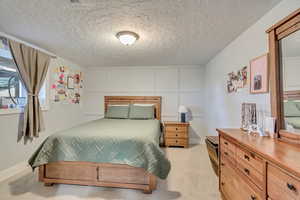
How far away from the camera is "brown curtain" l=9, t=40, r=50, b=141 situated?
7.83ft

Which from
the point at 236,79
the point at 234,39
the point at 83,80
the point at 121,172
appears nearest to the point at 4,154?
the point at 121,172

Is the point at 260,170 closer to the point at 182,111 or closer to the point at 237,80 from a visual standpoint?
the point at 237,80

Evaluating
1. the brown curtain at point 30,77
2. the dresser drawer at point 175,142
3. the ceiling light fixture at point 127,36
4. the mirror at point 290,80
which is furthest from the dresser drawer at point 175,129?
the brown curtain at point 30,77

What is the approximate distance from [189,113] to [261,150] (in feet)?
10.5

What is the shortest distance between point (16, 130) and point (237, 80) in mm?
3565

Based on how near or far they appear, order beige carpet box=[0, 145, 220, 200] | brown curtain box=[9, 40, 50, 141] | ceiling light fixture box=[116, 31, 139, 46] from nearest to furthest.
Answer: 1. beige carpet box=[0, 145, 220, 200]
2. ceiling light fixture box=[116, 31, 139, 46]
3. brown curtain box=[9, 40, 50, 141]

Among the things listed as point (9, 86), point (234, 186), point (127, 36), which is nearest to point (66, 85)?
point (9, 86)

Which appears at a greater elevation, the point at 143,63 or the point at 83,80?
the point at 143,63

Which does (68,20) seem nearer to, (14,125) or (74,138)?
(74,138)

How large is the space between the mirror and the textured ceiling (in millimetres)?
501

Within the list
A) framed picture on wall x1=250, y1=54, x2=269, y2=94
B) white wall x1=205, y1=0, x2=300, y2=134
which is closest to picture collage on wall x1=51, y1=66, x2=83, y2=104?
white wall x1=205, y1=0, x2=300, y2=134

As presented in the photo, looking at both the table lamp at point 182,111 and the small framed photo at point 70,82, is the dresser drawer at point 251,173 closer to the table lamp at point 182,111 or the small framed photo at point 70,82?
the table lamp at point 182,111

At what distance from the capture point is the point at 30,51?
2555mm

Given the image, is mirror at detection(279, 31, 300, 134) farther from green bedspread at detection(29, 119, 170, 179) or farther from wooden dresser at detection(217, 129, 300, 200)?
green bedspread at detection(29, 119, 170, 179)
